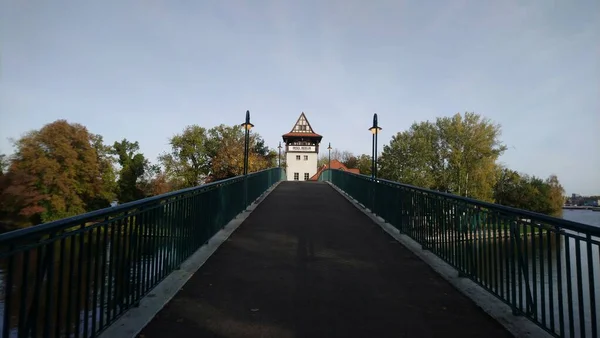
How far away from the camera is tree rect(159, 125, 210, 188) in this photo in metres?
57.3

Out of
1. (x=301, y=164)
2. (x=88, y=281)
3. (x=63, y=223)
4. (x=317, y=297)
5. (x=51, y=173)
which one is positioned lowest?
(x=317, y=297)

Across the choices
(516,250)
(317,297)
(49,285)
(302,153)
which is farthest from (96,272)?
(302,153)

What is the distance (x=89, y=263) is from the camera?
303 centimetres

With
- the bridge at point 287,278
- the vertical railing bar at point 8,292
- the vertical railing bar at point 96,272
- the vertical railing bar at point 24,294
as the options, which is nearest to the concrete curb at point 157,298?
the bridge at point 287,278

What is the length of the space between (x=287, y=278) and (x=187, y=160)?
2254 inches

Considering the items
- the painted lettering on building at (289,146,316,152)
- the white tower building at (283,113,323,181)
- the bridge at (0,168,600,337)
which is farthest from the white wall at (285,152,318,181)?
the bridge at (0,168,600,337)

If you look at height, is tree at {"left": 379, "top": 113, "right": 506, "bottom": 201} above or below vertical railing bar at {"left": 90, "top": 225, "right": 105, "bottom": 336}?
above

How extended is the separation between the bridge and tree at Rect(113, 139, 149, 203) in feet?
197

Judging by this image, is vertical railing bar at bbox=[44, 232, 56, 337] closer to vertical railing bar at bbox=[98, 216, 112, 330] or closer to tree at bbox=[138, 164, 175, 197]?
vertical railing bar at bbox=[98, 216, 112, 330]

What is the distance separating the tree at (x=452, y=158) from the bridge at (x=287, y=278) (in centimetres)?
5108

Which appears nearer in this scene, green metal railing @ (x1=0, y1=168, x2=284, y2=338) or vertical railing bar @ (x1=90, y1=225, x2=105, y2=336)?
green metal railing @ (x1=0, y1=168, x2=284, y2=338)

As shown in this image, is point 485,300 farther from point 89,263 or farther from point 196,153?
point 196,153

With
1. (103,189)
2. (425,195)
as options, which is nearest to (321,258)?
(425,195)

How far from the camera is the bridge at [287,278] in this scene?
2.65 meters
